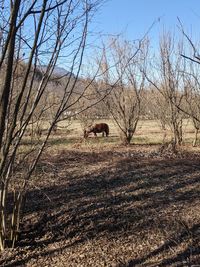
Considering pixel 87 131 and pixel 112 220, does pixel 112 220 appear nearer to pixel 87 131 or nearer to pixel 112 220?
pixel 112 220

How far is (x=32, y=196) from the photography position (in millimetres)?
5402

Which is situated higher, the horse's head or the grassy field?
the horse's head

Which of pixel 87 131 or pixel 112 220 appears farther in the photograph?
pixel 87 131

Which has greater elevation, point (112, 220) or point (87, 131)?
point (87, 131)

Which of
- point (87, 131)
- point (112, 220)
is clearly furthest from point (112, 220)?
point (87, 131)

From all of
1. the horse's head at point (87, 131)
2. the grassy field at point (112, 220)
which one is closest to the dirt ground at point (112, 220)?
the grassy field at point (112, 220)

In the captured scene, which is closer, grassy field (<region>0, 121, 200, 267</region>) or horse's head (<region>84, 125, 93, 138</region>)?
grassy field (<region>0, 121, 200, 267</region>)

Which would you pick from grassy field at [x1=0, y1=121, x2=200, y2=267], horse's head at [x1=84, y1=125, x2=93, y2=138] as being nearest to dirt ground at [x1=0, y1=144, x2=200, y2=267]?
grassy field at [x1=0, y1=121, x2=200, y2=267]

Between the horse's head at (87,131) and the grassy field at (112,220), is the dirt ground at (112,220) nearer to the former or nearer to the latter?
the grassy field at (112,220)

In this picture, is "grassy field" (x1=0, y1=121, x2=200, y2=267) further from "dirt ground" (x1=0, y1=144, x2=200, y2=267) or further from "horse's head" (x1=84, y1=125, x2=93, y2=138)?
"horse's head" (x1=84, y1=125, x2=93, y2=138)

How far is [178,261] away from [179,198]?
1.73m

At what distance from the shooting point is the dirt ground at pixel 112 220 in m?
3.57

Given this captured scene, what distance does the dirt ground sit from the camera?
357 cm

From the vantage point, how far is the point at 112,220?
170 inches
